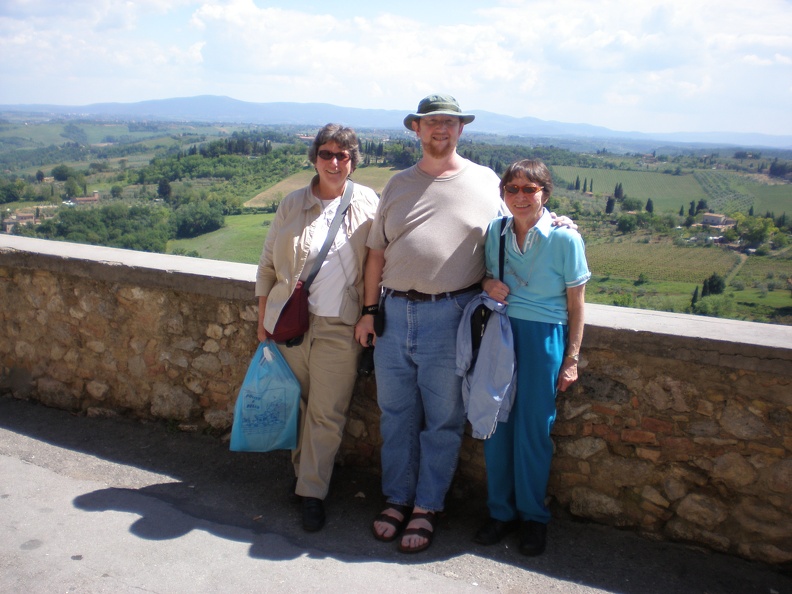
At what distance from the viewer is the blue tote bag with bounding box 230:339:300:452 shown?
3.15 metres

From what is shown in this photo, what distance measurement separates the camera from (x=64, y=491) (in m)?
3.28

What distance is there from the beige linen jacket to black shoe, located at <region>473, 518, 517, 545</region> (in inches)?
47.7

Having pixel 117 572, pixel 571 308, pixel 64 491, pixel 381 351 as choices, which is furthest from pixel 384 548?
pixel 64 491

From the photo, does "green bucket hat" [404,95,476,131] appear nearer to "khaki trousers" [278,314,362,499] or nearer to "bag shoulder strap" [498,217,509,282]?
"bag shoulder strap" [498,217,509,282]

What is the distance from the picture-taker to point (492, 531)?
2.87 meters

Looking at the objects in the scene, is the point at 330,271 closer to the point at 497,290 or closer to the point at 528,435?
the point at 497,290

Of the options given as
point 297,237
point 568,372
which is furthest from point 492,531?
point 297,237

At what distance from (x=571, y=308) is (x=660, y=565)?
1.20 m

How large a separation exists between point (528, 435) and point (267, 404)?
1.30 meters

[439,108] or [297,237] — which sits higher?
[439,108]

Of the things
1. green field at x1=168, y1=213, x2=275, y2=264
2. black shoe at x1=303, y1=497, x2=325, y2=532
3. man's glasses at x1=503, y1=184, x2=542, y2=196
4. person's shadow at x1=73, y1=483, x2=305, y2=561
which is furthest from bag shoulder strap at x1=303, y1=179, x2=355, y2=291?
green field at x1=168, y1=213, x2=275, y2=264

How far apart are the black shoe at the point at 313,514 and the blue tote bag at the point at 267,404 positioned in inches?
13.2

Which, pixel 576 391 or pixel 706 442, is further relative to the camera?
pixel 576 391

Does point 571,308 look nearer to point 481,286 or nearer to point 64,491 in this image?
point 481,286
